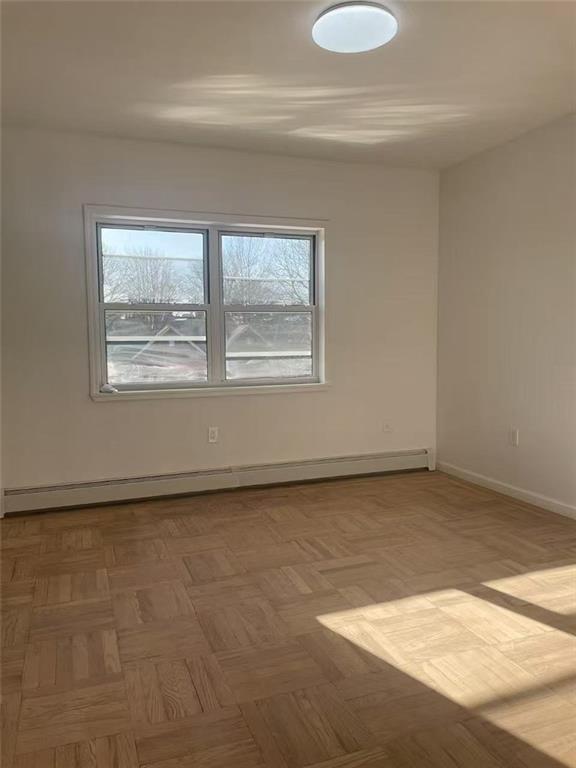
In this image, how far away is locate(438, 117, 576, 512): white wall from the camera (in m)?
3.61

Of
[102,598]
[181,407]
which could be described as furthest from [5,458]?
[102,598]

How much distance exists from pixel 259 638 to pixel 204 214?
2.94m

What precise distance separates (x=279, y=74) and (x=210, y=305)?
175 cm

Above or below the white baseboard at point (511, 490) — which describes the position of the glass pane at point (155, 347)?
above

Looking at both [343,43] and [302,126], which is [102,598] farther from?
[302,126]

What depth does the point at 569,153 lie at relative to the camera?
3510 millimetres

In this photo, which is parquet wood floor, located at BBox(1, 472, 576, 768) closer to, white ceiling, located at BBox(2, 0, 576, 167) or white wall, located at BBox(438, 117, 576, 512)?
white wall, located at BBox(438, 117, 576, 512)

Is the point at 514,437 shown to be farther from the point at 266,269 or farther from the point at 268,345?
the point at 266,269

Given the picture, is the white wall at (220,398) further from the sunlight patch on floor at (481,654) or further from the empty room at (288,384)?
the sunlight patch on floor at (481,654)

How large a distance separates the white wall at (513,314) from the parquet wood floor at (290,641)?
0.59 m

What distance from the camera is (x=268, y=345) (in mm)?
4457

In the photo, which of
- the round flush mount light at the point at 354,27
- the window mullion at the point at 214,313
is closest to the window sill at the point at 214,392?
the window mullion at the point at 214,313

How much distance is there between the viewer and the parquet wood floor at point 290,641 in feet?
5.38

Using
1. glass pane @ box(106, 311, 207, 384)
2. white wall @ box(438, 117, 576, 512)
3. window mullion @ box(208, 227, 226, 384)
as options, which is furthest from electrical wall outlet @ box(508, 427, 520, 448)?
glass pane @ box(106, 311, 207, 384)
